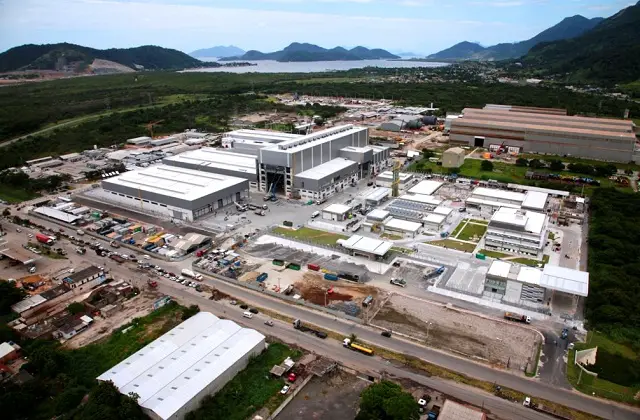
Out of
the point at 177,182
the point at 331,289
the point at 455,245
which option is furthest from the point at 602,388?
the point at 177,182

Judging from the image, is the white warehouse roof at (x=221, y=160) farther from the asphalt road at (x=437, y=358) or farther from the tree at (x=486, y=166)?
the tree at (x=486, y=166)

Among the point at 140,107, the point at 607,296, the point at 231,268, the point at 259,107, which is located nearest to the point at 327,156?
the point at 231,268

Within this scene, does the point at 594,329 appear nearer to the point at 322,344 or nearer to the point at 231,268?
the point at 322,344

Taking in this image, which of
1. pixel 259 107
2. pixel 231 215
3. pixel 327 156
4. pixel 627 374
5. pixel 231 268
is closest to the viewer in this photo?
pixel 627 374

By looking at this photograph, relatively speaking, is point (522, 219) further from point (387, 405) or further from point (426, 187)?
point (387, 405)

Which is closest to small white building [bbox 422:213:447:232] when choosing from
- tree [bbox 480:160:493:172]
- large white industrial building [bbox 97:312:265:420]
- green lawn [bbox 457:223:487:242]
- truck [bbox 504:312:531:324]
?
green lawn [bbox 457:223:487:242]

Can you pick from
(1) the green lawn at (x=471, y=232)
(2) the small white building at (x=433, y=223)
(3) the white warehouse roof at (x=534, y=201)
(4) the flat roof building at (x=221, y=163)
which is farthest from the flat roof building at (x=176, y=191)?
(3) the white warehouse roof at (x=534, y=201)

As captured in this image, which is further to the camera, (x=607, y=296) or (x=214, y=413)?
(x=607, y=296)
